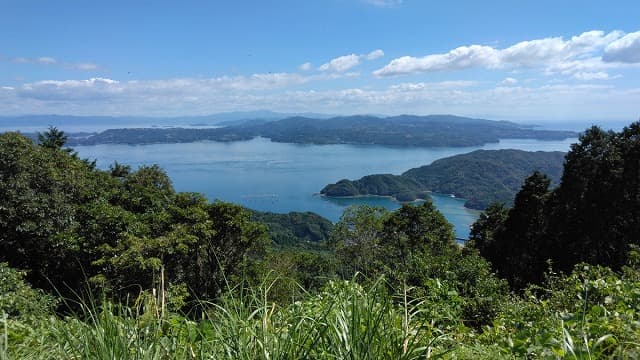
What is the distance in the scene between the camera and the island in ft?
217

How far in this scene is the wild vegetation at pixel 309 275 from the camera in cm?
157

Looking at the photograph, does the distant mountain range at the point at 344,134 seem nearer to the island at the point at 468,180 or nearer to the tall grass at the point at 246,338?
the island at the point at 468,180

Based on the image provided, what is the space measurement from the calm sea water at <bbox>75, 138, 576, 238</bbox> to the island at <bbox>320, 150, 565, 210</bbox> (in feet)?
8.82

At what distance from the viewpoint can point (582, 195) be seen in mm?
15391

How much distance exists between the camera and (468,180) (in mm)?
71375

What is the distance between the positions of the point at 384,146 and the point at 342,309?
Answer: 13813cm

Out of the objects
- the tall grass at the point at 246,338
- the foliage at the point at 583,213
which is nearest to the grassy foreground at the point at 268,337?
the tall grass at the point at 246,338

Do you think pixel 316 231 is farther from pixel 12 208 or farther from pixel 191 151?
pixel 191 151

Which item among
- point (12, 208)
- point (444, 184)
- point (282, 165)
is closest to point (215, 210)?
point (12, 208)

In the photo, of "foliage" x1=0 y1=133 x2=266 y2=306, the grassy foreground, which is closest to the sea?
"foliage" x1=0 y1=133 x2=266 y2=306

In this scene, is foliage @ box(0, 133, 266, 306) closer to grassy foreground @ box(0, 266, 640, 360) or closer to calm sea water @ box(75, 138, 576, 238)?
grassy foreground @ box(0, 266, 640, 360)

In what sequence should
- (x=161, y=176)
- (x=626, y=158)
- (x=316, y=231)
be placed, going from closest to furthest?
(x=626, y=158) → (x=161, y=176) → (x=316, y=231)

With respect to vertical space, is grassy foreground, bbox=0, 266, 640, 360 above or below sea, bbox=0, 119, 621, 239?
above

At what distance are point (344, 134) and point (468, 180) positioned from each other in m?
84.2
